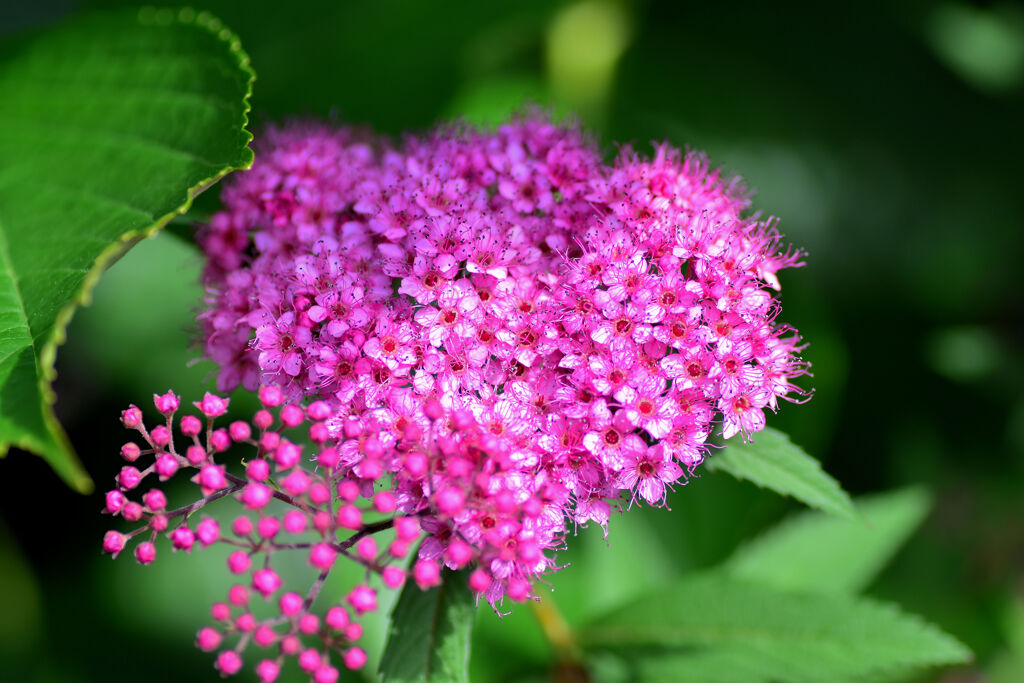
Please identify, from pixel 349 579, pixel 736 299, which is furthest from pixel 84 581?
pixel 736 299

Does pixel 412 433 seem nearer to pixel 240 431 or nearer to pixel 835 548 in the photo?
pixel 240 431

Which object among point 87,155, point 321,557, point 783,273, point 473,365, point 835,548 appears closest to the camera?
point 321,557

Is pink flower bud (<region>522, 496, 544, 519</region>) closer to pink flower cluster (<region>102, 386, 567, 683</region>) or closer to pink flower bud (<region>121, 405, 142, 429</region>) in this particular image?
pink flower cluster (<region>102, 386, 567, 683</region>)

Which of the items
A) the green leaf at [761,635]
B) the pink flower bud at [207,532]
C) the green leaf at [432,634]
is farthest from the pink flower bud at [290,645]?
the green leaf at [761,635]

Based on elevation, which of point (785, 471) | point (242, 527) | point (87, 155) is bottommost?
point (242, 527)

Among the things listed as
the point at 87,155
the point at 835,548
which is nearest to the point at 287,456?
the point at 87,155

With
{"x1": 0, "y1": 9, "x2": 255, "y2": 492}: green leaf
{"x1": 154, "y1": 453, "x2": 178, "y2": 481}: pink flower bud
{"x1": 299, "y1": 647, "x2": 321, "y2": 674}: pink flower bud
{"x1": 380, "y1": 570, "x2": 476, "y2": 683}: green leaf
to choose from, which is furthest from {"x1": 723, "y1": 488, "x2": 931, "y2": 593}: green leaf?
{"x1": 0, "y1": 9, "x2": 255, "y2": 492}: green leaf

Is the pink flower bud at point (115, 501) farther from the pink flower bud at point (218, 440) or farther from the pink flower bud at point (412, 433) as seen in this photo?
the pink flower bud at point (412, 433)
